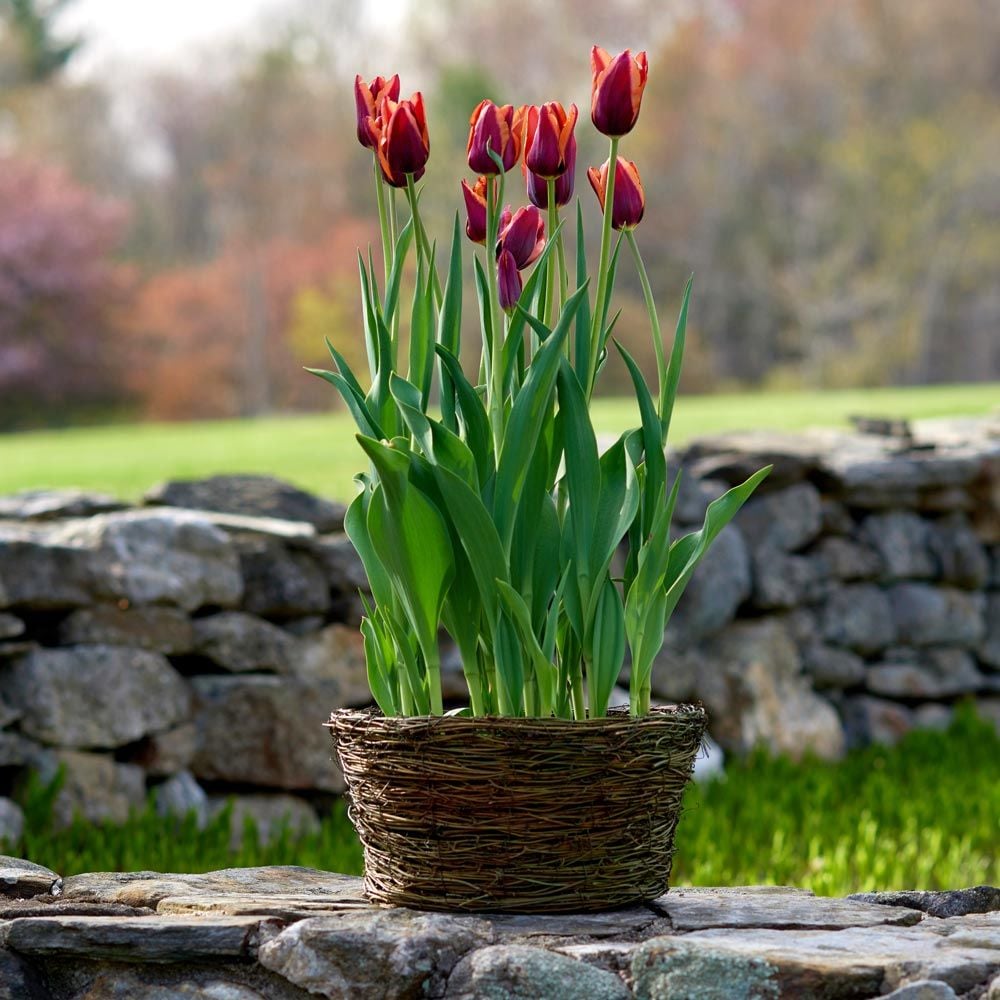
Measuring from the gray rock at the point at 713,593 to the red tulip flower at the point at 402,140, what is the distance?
2967 millimetres

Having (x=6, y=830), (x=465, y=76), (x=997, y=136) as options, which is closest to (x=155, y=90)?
(x=465, y=76)

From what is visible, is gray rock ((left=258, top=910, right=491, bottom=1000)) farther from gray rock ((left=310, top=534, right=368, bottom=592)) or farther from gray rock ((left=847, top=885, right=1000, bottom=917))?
gray rock ((left=310, top=534, right=368, bottom=592))

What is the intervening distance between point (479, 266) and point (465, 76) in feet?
59.1

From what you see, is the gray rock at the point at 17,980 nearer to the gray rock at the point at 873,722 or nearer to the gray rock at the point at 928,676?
the gray rock at the point at 873,722

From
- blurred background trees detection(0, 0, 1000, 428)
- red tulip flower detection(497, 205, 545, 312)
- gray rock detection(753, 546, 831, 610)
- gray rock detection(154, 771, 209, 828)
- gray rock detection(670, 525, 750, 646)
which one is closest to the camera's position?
red tulip flower detection(497, 205, 545, 312)

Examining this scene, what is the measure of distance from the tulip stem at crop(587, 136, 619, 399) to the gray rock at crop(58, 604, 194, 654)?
194 centimetres

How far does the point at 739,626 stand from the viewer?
486 centimetres

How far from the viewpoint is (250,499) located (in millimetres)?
4164

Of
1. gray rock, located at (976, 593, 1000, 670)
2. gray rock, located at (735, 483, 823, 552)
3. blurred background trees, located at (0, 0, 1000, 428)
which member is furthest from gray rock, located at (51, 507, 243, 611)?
blurred background trees, located at (0, 0, 1000, 428)

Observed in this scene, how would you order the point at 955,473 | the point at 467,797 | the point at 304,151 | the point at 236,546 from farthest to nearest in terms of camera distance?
the point at 304,151 → the point at 955,473 → the point at 236,546 → the point at 467,797

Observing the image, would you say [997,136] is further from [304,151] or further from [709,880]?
[709,880]

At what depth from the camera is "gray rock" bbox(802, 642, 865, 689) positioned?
501 centimetres

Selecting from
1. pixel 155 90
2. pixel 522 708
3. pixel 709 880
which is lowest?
pixel 709 880

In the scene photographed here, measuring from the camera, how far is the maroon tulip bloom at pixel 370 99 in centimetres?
178
